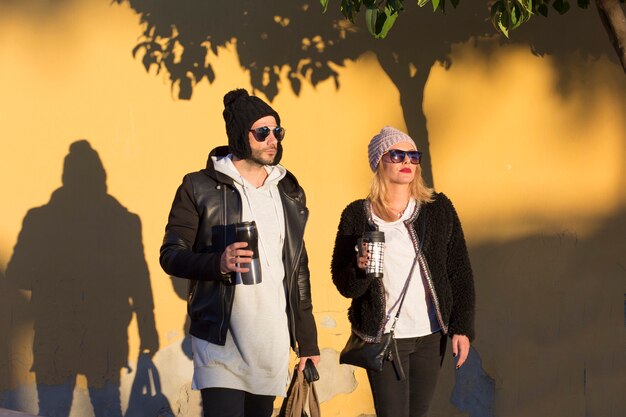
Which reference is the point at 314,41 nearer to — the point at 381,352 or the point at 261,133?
the point at 261,133

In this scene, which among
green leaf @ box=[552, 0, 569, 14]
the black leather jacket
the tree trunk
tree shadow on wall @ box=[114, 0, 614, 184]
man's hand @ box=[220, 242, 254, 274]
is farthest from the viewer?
tree shadow on wall @ box=[114, 0, 614, 184]

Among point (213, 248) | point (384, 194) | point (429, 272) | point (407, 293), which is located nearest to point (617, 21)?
point (384, 194)

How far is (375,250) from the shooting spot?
16.5ft

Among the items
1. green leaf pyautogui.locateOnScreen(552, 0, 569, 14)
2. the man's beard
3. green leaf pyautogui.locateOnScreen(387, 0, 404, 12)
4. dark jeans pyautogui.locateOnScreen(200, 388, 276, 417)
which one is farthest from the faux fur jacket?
green leaf pyautogui.locateOnScreen(552, 0, 569, 14)

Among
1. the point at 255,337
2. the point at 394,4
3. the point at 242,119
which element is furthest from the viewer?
the point at 394,4

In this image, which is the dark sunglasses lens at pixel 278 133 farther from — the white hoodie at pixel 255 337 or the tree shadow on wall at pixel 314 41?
the tree shadow on wall at pixel 314 41

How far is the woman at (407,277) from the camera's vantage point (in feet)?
17.5

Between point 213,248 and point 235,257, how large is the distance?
1.38ft

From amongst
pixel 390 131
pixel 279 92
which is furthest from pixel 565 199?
pixel 390 131

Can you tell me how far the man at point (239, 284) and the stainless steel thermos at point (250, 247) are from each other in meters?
0.17

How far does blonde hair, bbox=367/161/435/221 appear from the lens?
5.48 metres

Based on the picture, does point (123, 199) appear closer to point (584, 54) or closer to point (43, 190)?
point (43, 190)

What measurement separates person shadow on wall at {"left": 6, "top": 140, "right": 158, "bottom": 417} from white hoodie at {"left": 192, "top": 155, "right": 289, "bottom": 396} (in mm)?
2566

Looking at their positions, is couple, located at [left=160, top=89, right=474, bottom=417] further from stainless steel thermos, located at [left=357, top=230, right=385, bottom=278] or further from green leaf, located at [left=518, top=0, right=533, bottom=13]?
green leaf, located at [left=518, top=0, right=533, bottom=13]
